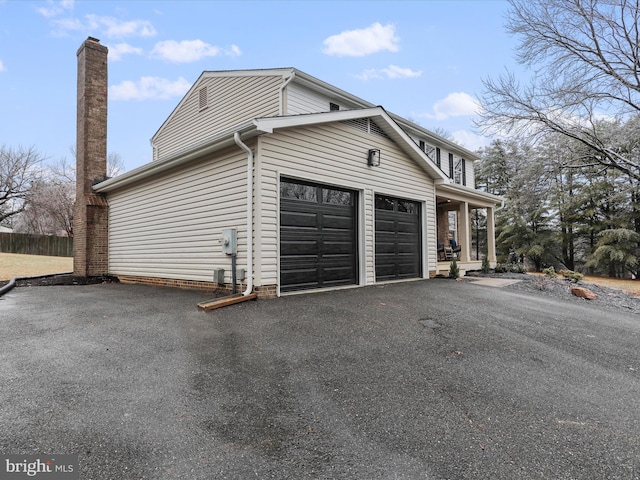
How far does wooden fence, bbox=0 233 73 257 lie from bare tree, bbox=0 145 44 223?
14.5 ft

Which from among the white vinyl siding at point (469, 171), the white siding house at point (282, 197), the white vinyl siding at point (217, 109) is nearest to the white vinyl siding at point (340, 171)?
the white siding house at point (282, 197)

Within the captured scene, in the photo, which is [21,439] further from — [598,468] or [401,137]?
[401,137]

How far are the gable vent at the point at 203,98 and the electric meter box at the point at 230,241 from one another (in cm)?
760

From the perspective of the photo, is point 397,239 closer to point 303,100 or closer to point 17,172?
point 303,100

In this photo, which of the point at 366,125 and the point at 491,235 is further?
the point at 491,235

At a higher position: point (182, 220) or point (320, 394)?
point (182, 220)

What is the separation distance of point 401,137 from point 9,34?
11.9 meters

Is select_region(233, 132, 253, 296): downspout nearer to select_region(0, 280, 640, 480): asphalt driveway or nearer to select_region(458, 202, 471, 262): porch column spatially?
select_region(0, 280, 640, 480): asphalt driveway

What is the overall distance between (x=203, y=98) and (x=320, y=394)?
12061 mm

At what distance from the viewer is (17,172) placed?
2623 centimetres

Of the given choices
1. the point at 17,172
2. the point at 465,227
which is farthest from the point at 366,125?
the point at 17,172

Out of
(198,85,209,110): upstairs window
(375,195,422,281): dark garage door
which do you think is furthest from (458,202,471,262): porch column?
(198,85,209,110): upstairs window

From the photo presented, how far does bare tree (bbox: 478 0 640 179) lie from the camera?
41.3ft

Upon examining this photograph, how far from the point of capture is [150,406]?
99.0 inches
